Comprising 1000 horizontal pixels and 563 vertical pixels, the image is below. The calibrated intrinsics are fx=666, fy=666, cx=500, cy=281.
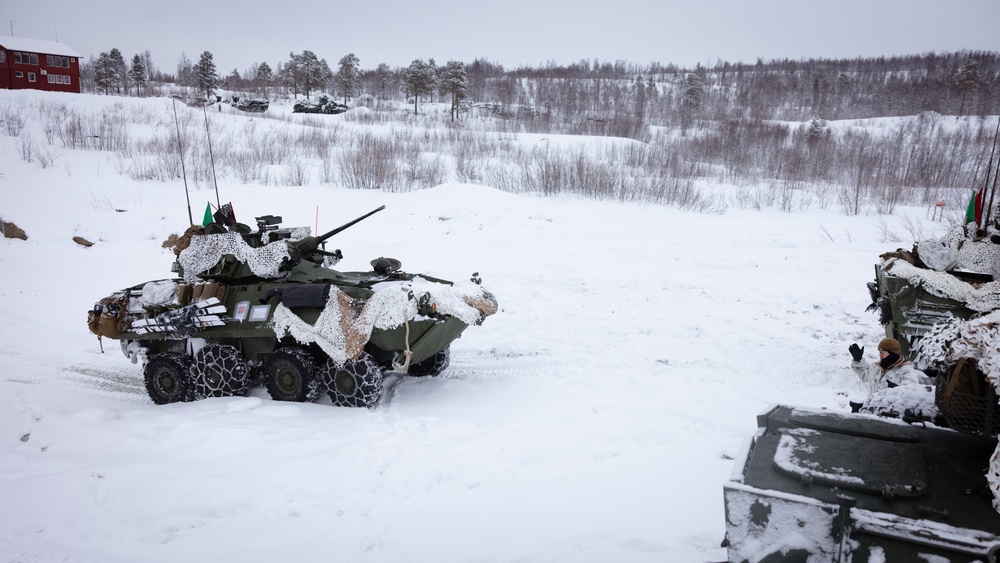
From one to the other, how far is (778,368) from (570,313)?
10.8ft

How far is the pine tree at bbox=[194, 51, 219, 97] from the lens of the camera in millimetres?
44219

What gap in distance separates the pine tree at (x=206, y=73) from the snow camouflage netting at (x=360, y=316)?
1712 inches

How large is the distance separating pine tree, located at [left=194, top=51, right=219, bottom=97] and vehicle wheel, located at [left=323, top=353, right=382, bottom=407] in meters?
43.7

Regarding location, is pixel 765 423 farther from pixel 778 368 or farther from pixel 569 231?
pixel 569 231

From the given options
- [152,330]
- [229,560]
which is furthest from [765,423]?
[152,330]

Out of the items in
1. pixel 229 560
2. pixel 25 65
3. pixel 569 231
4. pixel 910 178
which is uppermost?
pixel 25 65

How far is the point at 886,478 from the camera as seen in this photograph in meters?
2.91

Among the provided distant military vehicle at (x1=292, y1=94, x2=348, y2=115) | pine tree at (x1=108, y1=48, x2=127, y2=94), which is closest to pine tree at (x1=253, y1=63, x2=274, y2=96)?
pine tree at (x1=108, y1=48, x2=127, y2=94)

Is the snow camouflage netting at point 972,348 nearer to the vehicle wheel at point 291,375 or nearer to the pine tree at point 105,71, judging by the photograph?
the vehicle wheel at point 291,375

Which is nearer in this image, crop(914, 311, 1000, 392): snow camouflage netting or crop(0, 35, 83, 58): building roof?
crop(914, 311, 1000, 392): snow camouflage netting

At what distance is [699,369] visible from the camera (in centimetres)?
775

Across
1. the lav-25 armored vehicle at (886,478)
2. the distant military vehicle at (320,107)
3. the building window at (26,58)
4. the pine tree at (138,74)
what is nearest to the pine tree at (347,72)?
the distant military vehicle at (320,107)

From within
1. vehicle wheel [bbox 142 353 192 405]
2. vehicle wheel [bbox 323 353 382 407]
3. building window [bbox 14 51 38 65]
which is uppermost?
building window [bbox 14 51 38 65]

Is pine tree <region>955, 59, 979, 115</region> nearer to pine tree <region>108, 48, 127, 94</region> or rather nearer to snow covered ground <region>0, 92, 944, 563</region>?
snow covered ground <region>0, 92, 944, 563</region>
